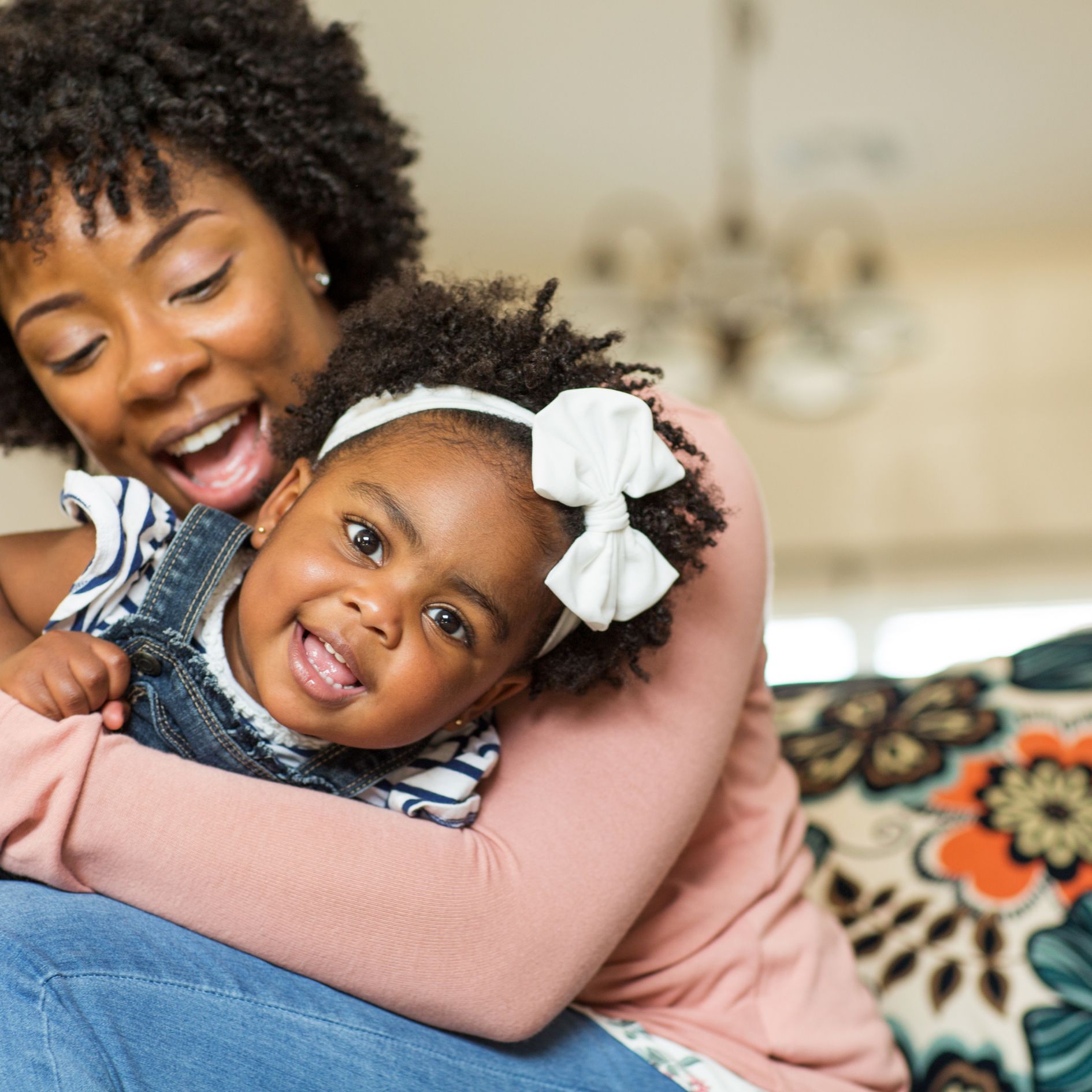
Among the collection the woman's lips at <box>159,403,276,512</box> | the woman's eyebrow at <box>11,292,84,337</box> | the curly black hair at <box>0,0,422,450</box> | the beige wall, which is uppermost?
the beige wall

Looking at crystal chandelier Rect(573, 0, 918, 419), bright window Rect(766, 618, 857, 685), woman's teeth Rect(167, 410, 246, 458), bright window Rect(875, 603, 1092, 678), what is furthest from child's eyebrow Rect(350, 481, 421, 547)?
bright window Rect(875, 603, 1092, 678)

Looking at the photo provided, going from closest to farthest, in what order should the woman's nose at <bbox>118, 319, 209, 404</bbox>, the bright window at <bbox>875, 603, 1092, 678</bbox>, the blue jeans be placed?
the blue jeans → the woman's nose at <bbox>118, 319, 209, 404</bbox> → the bright window at <bbox>875, 603, 1092, 678</bbox>

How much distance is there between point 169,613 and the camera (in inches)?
45.1

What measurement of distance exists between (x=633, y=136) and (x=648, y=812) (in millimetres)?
4267

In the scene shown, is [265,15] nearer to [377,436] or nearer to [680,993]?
[377,436]

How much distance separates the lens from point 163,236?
1292mm

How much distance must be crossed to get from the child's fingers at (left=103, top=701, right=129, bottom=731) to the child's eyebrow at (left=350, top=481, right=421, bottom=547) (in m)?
0.28

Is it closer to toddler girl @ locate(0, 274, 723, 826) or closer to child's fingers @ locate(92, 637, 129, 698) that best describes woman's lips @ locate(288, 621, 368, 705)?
toddler girl @ locate(0, 274, 723, 826)

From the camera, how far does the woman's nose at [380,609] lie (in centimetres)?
105

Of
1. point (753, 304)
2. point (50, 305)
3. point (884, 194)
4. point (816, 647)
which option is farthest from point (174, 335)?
point (816, 647)

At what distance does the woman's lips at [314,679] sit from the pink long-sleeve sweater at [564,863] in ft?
0.33

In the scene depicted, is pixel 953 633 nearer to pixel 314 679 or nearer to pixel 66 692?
pixel 314 679

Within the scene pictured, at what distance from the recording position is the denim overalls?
3.67 ft

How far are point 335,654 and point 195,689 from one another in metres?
0.16
